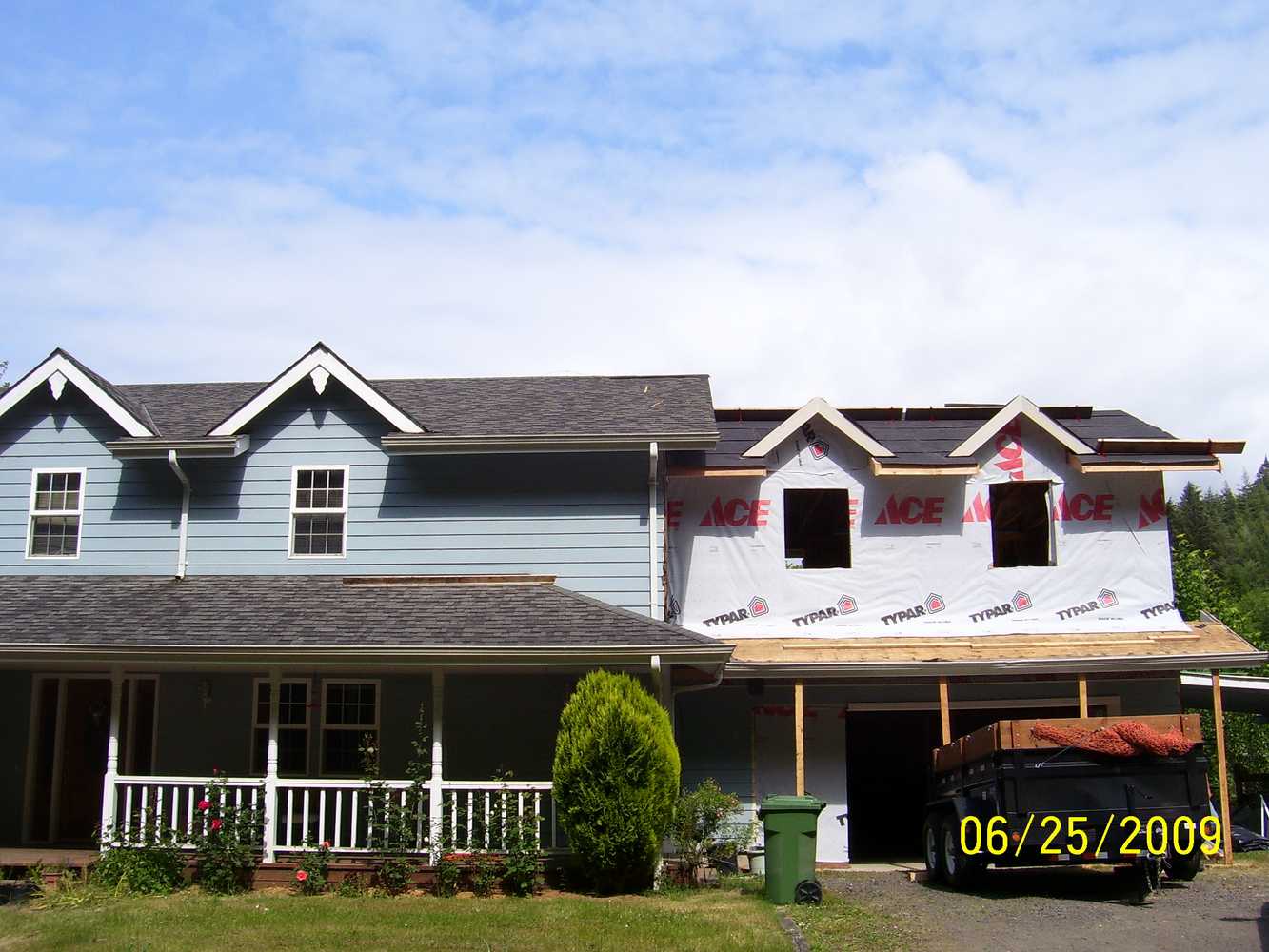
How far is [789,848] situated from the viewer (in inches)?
515

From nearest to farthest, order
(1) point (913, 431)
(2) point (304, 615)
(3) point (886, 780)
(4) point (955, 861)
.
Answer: (4) point (955, 861) → (2) point (304, 615) → (1) point (913, 431) → (3) point (886, 780)

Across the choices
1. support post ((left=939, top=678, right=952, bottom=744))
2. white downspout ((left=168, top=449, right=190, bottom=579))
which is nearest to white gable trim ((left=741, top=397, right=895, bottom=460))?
support post ((left=939, top=678, right=952, bottom=744))

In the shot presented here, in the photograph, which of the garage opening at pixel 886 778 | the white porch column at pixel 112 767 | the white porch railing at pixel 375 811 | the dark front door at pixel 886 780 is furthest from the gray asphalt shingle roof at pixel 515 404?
the dark front door at pixel 886 780

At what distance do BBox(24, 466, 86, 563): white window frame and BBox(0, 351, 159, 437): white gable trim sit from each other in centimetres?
94

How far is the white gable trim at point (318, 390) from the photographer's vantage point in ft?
54.9

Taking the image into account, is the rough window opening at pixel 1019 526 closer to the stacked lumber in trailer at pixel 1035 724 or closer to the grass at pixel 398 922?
the stacked lumber in trailer at pixel 1035 724

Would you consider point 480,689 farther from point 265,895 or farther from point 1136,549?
point 1136,549

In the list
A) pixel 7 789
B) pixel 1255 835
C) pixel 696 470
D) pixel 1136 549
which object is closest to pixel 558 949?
pixel 696 470

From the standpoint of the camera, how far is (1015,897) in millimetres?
12992

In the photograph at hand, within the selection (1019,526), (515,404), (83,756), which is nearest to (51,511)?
(83,756)

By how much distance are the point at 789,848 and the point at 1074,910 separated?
284 centimetres

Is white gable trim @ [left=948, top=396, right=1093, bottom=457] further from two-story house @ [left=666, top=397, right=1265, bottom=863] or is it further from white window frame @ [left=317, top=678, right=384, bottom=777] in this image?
white window frame @ [left=317, top=678, right=384, bottom=777]

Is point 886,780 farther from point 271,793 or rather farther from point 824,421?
point 271,793
